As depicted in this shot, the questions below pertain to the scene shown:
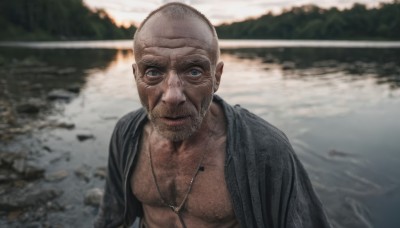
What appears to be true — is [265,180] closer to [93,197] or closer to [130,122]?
[130,122]

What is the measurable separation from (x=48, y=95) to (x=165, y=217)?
41.1 ft

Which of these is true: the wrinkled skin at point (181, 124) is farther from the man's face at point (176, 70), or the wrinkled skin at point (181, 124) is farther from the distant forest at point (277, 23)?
the distant forest at point (277, 23)

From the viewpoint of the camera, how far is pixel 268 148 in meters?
2.30

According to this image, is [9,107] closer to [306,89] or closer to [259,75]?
[306,89]

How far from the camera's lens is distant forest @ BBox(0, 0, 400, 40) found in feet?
285

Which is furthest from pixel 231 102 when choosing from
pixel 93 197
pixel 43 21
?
pixel 43 21

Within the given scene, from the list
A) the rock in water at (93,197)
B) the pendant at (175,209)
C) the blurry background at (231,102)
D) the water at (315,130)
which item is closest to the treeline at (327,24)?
the blurry background at (231,102)

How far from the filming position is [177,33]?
2.23 meters

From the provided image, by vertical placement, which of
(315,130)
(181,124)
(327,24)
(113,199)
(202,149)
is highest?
(327,24)

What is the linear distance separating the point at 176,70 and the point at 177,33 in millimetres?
249

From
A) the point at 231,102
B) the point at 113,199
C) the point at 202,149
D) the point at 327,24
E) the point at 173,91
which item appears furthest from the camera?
the point at 327,24

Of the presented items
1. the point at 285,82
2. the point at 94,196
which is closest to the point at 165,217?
the point at 94,196

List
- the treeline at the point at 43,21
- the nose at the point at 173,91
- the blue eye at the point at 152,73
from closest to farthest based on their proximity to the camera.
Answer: the nose at the point at 173,91 → the blue eye at the point at 152,73 → the treeline at the point at 43,21

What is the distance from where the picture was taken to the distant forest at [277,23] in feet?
285
